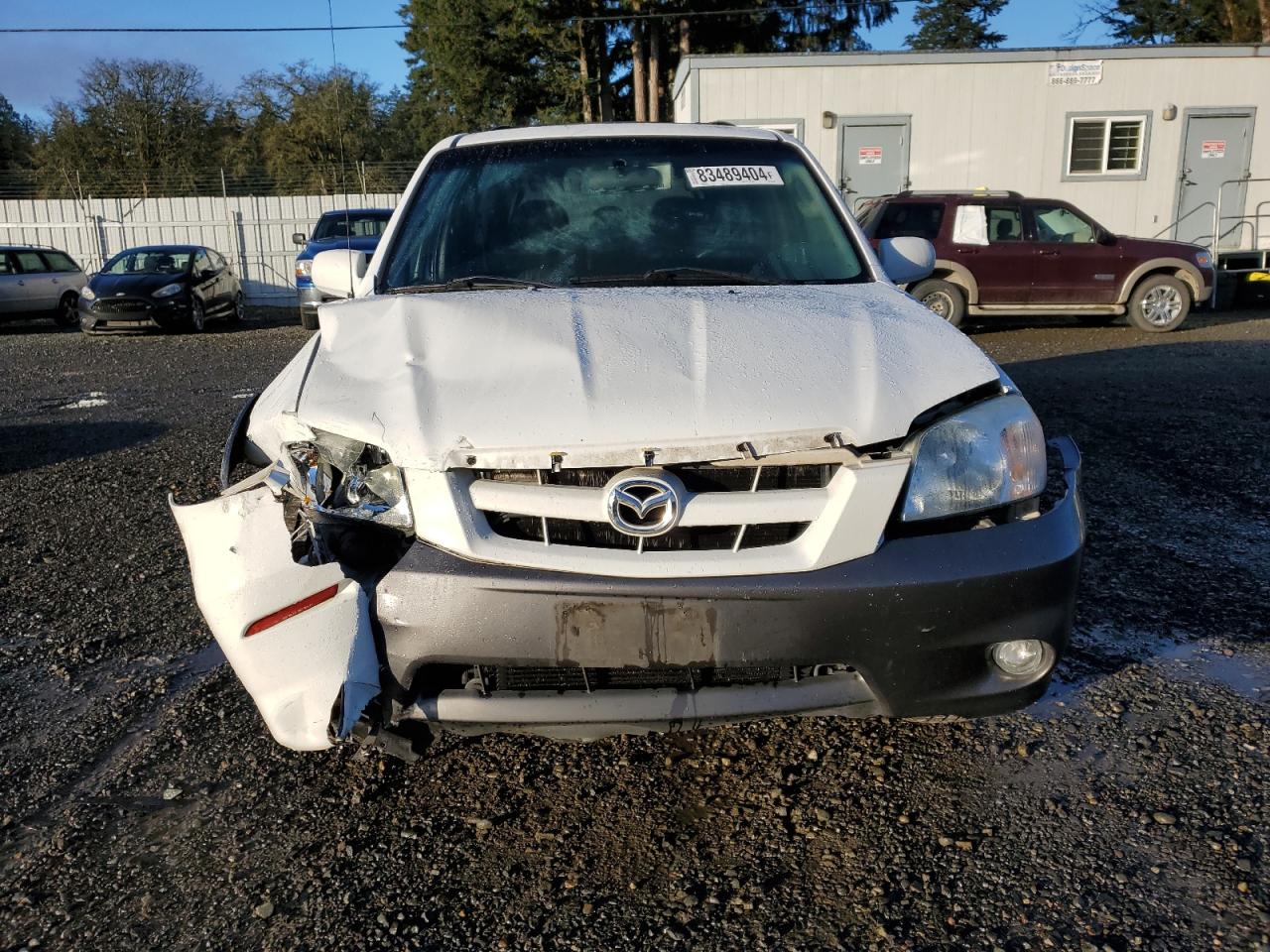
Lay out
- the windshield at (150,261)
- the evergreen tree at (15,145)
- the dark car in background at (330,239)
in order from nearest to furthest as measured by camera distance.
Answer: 1. the dark car in background at (330,239)
2. the windshield at (150,261)
3. the evergreen tree at (15,145)

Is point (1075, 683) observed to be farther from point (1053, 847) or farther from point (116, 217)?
point (116, 217)

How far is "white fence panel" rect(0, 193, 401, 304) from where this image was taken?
2141 cm

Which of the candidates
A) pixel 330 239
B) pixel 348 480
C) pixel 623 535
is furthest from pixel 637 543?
pixel 330 239

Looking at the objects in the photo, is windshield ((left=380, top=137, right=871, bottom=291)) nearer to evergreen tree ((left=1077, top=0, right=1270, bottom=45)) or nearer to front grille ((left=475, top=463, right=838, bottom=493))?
front grille ((left=475, top=463, right=838, bottom=493))

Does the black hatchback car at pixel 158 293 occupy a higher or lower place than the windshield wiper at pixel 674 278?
lower

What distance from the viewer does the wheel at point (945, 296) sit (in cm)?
1259

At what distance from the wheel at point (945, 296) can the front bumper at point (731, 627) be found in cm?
1099

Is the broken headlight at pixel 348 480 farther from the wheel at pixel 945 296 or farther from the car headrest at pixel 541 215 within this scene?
the wheel at pixel 945 296

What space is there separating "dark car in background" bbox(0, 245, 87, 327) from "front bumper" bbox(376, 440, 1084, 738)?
17427mm

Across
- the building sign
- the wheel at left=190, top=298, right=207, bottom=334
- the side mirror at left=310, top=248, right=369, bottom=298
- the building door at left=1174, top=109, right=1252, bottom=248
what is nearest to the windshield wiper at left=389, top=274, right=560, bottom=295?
the side mirror at left=310, top=248, right=369, bottom=298

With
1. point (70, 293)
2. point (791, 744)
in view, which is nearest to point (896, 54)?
point (70, 293)

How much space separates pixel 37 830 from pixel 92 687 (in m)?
0.86

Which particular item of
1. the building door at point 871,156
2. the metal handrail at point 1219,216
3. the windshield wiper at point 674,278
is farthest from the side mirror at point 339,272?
the metal handrail at point 1219,216

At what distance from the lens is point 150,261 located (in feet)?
52.0
